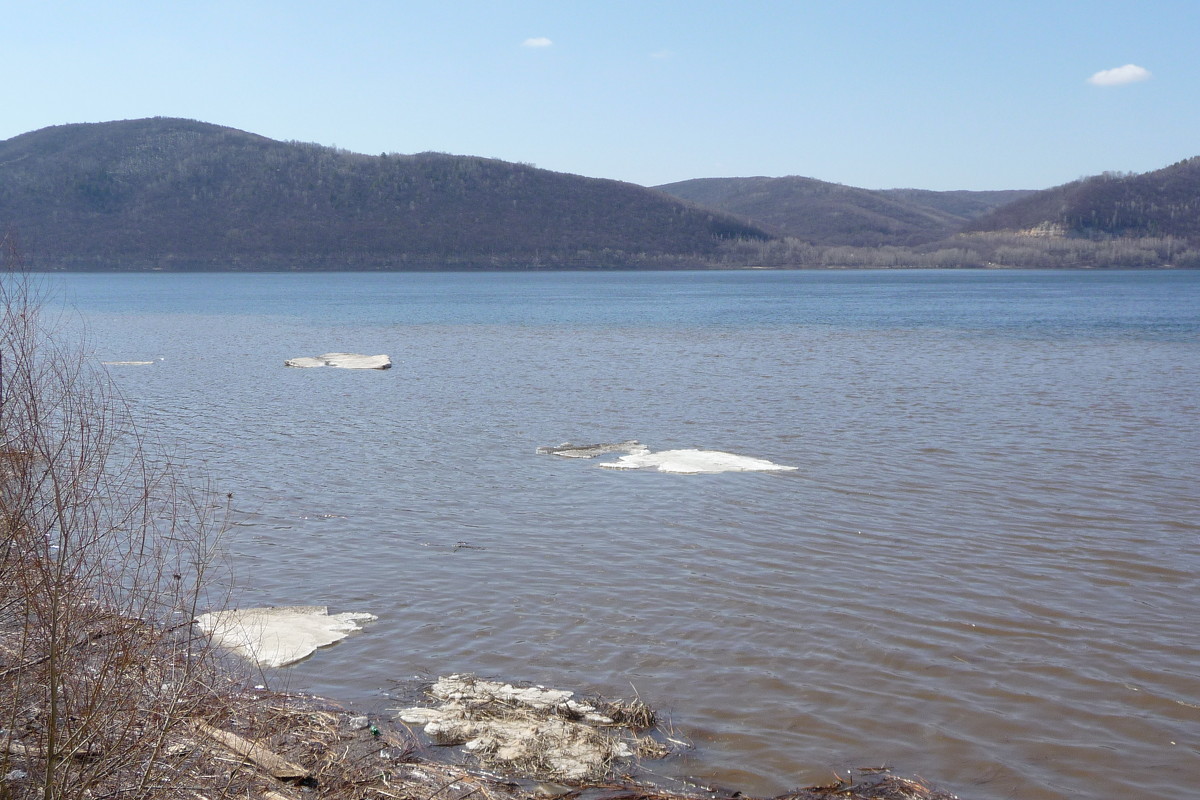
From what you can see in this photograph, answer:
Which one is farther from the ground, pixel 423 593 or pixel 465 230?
pixel 465 230

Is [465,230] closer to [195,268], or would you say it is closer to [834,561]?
[195,268]

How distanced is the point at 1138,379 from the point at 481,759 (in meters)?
23.9

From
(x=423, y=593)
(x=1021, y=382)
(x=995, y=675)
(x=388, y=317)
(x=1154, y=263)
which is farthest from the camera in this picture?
(x=1154, y=263)

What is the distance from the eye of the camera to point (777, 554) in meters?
9.63

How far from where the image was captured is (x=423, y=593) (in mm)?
8492

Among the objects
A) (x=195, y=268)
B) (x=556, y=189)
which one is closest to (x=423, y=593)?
(x=195, y=268)

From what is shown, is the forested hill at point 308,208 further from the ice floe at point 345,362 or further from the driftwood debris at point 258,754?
the driftwood debris at point 258,754

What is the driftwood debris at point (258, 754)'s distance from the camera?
4.56 m

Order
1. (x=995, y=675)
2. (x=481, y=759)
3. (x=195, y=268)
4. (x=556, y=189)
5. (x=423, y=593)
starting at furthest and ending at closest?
(x=556, y=189) → (x=195, y=268) → (x=423, y=593) → (x=995, y=675) → (x=481, y=759)

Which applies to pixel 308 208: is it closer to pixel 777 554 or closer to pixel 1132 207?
pixel 1132 207

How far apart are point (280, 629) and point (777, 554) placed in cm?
458

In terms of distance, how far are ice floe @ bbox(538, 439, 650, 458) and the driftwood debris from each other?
390 inches

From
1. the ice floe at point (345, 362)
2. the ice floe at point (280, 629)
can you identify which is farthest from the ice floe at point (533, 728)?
the ice floe at point (345, 362)

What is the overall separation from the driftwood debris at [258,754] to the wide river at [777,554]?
1.62 metres
